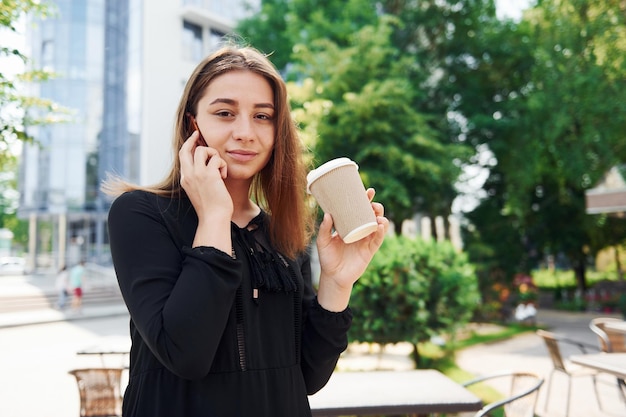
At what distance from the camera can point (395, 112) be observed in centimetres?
1262

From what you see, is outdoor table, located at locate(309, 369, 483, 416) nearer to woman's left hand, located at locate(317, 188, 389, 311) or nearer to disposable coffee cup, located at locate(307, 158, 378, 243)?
woman's left hand, located at locate(317, 188, 389, 311)

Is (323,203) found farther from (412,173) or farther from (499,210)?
(499,210)

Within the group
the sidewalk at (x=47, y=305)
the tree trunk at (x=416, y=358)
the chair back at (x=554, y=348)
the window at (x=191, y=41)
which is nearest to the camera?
the chair back at (x=554, y=348)

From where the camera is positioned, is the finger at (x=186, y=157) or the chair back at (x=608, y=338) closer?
the finger at (x=186, y=157)

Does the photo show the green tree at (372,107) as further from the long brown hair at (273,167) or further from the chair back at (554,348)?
the long brown hair at (273,167)

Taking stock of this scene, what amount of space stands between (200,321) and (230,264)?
147mm

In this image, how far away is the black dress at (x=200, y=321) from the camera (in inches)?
42.1

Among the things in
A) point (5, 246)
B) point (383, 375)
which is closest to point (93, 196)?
point (5, 246)

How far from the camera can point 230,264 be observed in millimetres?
1138

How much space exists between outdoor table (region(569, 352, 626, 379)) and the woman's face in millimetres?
3384

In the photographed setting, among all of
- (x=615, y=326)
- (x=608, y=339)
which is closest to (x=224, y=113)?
(x=608, y=339)

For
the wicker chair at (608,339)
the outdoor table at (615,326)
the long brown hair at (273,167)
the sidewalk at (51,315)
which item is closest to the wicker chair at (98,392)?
the long brown hair at (273,167)

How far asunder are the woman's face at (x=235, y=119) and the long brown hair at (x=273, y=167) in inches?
1.3

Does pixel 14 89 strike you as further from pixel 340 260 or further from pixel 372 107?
pixel 372 107
